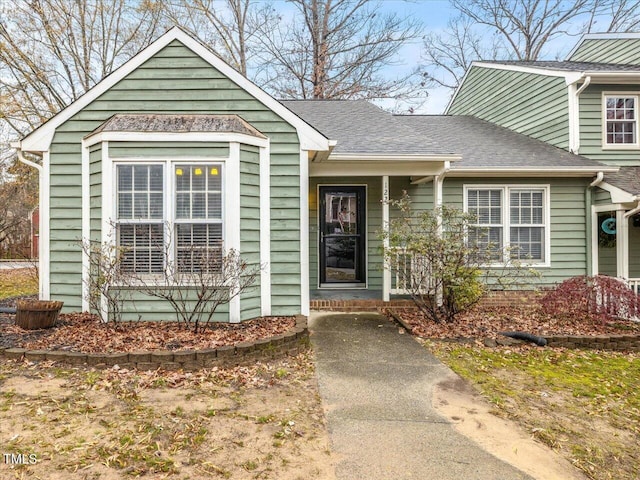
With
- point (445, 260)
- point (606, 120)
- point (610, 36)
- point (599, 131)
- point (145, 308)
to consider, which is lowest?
point (145, 308)

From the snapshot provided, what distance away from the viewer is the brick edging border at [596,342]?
5.67 m

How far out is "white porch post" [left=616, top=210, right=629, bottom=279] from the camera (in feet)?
26.0

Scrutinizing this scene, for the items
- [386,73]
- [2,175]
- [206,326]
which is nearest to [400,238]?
[206,326]

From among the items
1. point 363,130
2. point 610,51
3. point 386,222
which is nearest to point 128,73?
point 363,130

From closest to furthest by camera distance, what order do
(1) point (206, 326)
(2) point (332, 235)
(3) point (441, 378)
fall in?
1. (3) point (441, 378)
2. (1) point (206, 326)
3. (2) point (332, 235)

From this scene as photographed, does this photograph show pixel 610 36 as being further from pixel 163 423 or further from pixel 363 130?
pixel 163 423

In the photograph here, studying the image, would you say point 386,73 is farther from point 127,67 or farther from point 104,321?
point 104,321

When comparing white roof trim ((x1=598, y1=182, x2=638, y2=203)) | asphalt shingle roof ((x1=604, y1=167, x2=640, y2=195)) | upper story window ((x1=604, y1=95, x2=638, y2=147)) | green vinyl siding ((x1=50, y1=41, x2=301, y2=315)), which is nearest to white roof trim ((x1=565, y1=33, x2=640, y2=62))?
upper story window ((x1=604, y1=95, x2=638, y2=147))

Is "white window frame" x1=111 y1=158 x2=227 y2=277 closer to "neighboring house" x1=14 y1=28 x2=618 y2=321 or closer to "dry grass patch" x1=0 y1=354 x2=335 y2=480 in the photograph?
"neighboring house" x1=14 y1=28 x2=618 y2=321

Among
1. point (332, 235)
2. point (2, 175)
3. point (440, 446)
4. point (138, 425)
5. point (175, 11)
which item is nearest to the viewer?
point (440, 446)

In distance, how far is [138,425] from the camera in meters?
3.06

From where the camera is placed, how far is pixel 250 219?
19.2ft

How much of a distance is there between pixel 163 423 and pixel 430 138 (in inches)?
302

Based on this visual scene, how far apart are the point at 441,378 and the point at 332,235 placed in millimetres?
4910
